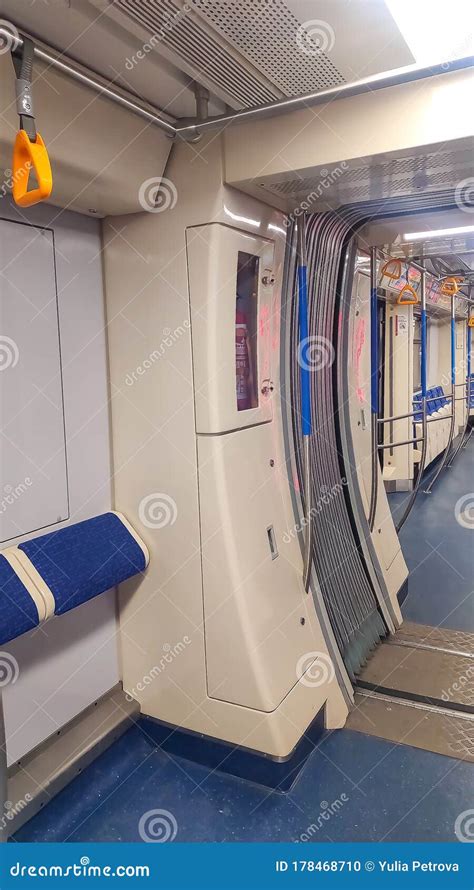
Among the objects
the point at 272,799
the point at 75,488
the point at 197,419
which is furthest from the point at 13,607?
the point at 272,799

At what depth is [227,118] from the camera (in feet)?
6.59

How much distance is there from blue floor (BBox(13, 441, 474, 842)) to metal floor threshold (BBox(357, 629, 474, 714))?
1.42 feet

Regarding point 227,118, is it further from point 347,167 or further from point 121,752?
point 121,752

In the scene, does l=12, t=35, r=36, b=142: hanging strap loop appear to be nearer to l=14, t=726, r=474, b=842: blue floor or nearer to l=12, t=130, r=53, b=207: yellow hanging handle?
l=12, t=130, r=53, b=207: yellow hanging handle

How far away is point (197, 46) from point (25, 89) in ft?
1.71

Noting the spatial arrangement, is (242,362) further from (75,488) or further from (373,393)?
(373,393)

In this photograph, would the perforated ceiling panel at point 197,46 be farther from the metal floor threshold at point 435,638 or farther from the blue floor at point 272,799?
the metal floor threshold at point 435,638

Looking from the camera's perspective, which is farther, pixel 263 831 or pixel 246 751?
pixel 246 751

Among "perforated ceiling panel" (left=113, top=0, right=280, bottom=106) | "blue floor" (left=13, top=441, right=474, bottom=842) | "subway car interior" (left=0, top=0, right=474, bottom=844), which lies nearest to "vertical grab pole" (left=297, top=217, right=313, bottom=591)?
"subway car interior" (left=0, top=0, right=474, bottom=844)

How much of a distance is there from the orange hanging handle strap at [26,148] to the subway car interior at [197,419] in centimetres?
2

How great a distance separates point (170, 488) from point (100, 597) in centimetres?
61

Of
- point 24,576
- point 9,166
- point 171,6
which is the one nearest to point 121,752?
point 24,576

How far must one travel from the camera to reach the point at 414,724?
281 cm

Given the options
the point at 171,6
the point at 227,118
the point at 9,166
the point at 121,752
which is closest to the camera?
the point at 171,6
